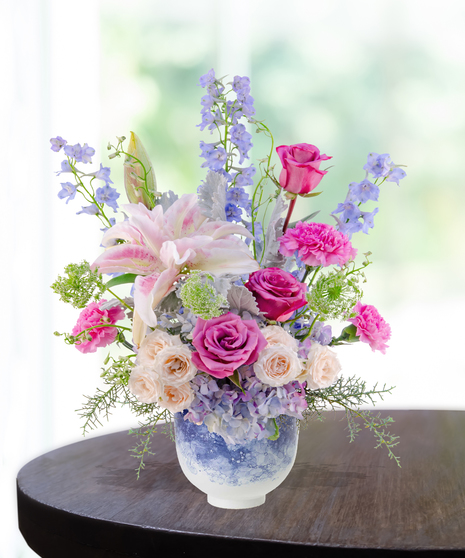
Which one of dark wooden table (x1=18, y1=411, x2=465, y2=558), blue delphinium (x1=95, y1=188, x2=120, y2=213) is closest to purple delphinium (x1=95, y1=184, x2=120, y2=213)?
blue delphinium (x1=95, y1=188, x2=120, y2=213)

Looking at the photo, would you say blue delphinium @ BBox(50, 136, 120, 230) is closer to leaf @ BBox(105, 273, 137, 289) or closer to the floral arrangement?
the floral arrangement

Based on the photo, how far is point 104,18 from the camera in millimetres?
2938

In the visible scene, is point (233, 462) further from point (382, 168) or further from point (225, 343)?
point (382, 168)

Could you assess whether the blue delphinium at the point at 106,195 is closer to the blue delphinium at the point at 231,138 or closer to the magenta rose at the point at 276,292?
the blue delphinium at the point at 231,138

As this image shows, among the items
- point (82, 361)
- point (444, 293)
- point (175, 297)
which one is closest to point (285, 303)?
point (175, 297)

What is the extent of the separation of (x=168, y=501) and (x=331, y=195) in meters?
2.37

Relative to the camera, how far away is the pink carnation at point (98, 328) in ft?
3.12

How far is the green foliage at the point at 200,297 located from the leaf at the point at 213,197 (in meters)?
0.13

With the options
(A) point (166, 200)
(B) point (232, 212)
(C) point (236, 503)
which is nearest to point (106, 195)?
(A) point (166, 200)

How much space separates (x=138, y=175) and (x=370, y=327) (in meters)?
0.44

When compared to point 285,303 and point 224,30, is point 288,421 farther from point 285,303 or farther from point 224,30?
point 224,30

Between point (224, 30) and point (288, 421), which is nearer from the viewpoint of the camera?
point (288, 421)

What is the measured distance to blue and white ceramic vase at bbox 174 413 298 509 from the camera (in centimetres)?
94

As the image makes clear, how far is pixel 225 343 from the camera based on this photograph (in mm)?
827
